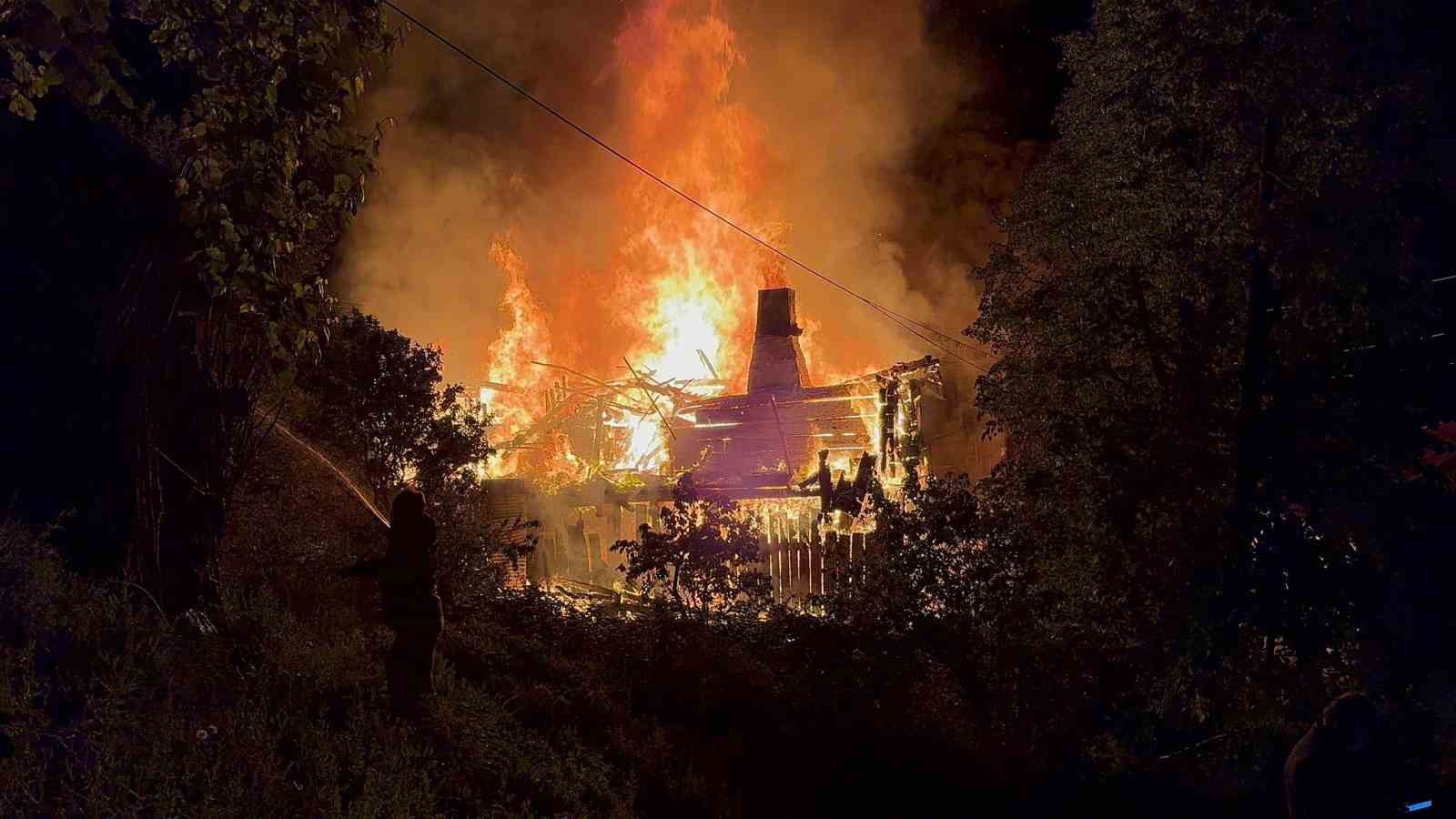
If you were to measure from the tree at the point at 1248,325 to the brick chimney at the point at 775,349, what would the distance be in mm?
26848

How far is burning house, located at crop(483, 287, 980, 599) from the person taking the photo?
78.7ft

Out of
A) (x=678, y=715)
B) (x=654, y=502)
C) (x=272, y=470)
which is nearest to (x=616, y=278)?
(x=654, y=502)

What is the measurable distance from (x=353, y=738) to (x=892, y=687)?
701cm

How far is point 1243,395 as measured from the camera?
902 centimetres

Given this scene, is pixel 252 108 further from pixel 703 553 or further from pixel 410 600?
pixel 703 553

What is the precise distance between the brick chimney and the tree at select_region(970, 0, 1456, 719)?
88.1 feet

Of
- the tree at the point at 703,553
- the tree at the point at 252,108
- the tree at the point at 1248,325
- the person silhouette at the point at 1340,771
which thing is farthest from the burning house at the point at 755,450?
the tree at the point at 252,108

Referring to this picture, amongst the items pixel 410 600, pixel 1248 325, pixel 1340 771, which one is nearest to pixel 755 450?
pixel 1248 325

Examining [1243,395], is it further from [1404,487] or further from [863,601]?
[863,601]

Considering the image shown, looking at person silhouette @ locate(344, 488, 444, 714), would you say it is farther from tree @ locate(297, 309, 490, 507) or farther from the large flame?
the large flame

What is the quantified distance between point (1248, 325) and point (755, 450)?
24164 millimetres

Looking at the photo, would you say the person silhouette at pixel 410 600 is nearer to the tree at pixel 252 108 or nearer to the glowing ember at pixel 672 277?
the tree at pixel 252 108

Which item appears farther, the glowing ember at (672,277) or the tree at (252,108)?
the glowing ember at (672,277)

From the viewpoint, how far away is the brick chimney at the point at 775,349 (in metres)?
37.5
